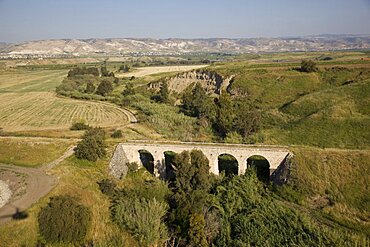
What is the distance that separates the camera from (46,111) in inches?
2537

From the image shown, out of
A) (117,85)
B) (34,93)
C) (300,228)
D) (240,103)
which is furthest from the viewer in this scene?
(117,85)

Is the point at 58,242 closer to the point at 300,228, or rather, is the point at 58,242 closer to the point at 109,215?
the point at 109,215

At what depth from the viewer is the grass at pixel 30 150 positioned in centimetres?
3628

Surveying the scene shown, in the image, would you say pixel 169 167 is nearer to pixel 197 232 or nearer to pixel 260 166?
pixel 260 166

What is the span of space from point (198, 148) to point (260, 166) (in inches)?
303

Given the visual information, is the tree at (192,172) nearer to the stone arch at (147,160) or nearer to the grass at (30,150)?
the stone arch at (147,160)

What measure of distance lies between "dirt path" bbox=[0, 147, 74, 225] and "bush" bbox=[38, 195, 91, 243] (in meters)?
3.06

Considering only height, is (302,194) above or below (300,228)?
below

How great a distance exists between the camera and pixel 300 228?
22516 millimetres

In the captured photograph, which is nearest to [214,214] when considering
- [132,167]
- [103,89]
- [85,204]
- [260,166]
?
[85,204]

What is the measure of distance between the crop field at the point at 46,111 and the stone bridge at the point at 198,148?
15021 millimetres

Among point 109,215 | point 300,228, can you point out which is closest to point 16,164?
point 109,215

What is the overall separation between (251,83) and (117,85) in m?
44.3

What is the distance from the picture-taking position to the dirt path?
1028 inches
